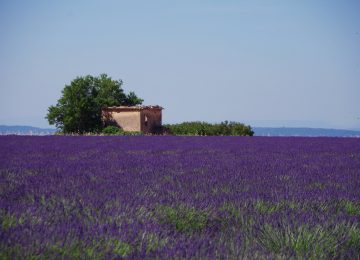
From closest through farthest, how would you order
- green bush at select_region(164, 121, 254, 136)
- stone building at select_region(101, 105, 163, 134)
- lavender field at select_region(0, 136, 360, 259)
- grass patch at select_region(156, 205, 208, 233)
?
lavender field at select_region(0, 136, 360, 259)
grass patch at select_region(156, 205, 208, 233)
green bush at select_region(164, 121, 254, 136)
stone building at select_region(101, 105, 163, 134)

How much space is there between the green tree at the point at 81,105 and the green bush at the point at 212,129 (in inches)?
273

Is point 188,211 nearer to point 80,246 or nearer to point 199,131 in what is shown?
point 80,246

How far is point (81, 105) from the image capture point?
3638cm

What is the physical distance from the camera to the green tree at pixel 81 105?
36656 mm

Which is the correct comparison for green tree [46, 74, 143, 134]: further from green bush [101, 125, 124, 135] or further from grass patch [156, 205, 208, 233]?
grass patch [156, 205, 208, 233]

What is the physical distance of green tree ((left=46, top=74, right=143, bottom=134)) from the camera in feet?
120

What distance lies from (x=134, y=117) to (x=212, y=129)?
5960 mm

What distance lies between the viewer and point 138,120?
114ft

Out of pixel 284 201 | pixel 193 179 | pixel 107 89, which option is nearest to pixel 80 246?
pixel 284 201

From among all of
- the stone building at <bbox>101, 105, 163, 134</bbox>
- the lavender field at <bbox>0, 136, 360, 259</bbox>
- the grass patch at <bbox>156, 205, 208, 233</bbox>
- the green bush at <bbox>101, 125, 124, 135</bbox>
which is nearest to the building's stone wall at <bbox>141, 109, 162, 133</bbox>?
the stone building at <bbox>101, 105, 163, 134</bbox>

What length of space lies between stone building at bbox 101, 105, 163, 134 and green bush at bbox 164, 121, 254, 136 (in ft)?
7.91

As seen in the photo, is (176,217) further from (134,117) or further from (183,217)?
(134,117)

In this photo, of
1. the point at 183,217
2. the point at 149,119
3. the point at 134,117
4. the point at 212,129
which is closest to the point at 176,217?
the point at 183,217

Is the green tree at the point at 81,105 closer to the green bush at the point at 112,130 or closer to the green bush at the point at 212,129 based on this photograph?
the green bush at the point at 112,130
